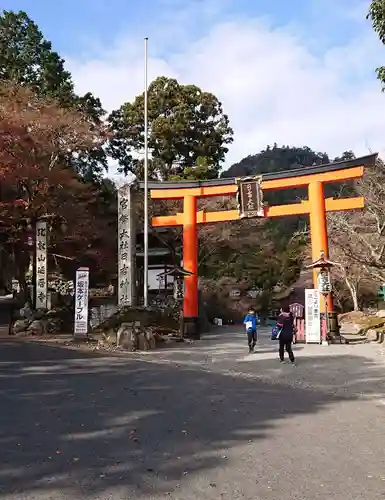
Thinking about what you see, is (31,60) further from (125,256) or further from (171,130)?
(125,256)

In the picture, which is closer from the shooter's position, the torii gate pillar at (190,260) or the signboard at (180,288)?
the torii gate pillar at (190,260)

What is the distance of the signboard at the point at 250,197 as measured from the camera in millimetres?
19688

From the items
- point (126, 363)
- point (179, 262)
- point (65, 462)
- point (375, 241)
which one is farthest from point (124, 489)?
point (179, 262)

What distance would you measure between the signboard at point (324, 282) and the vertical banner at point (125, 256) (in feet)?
22.7

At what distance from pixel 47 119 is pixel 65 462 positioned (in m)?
17.8

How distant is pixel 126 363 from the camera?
1202 centimetres

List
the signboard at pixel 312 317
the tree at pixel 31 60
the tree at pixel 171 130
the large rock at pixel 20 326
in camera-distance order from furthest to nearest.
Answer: the tree at pixel 171 130
the tree at pixel 31 60
the large rock at pixel 20 326
the signboard at pixel 312 317

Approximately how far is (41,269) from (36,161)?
4.37m

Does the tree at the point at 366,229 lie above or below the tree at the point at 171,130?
below

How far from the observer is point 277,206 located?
2016 cm

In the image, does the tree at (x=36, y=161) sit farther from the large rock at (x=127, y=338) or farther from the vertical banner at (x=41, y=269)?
the large rock at (x=127, y=338)

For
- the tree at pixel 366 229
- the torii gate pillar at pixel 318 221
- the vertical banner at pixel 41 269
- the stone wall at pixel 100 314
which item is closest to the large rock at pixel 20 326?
the vertical banner at pixel 41 269

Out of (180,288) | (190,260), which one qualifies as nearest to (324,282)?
(190,260)

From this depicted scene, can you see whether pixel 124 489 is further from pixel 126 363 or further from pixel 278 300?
pixel 278 300
